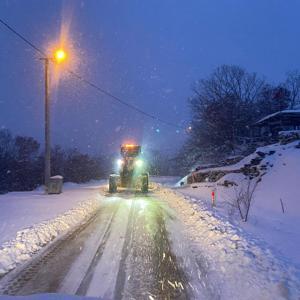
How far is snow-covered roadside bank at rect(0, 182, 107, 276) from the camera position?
1055cm

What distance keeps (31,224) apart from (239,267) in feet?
25.9

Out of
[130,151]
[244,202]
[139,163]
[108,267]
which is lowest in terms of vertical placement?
[108,267]

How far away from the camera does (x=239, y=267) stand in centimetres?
891

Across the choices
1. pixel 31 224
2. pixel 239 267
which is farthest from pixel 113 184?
pixel 239 267

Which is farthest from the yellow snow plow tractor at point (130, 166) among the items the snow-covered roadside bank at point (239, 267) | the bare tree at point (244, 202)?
the snow-covered roadside bank at point (239, 267)

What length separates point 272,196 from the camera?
24.4 metres

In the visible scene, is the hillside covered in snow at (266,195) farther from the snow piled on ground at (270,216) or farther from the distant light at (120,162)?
the distant light at (120,162)

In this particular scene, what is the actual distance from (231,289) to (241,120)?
5205cm

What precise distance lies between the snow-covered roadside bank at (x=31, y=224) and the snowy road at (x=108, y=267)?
379mm

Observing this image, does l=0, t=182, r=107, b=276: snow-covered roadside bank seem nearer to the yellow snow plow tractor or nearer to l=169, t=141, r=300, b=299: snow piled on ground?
l=169, t=141, r=300, b=299: snow piled on ground

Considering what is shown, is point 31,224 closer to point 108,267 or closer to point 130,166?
point 108,267

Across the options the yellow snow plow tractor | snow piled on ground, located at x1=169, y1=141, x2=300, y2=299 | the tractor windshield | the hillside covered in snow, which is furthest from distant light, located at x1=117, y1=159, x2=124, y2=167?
snow piled on ground, located at x1=169, y1=141, x2=300, y2=299

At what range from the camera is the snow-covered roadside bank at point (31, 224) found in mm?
10547

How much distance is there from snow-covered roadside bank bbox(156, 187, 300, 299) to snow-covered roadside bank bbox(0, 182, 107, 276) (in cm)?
391
